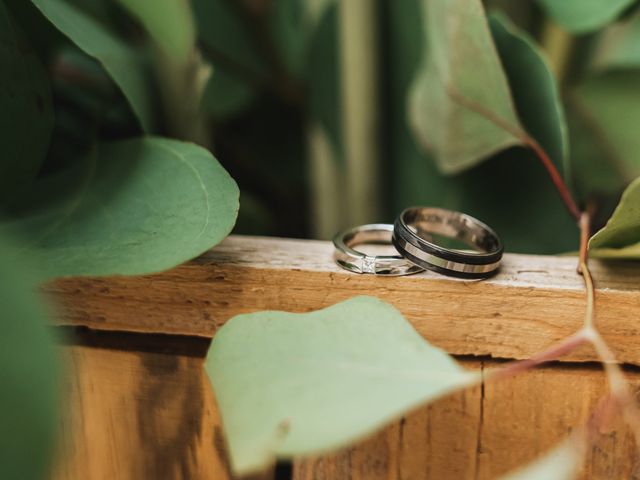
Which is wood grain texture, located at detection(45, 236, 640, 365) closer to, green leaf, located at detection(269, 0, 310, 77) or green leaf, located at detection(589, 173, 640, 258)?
green leaf, located at detection(589, 173, 640, 258)

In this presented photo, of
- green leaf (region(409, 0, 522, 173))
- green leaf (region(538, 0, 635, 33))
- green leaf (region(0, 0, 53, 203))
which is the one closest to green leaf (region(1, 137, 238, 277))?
green leaf (region(0, 0, 53, 203))

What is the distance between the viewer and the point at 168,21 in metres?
0.32

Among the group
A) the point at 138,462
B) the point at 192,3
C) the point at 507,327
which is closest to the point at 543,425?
the point at 507,327

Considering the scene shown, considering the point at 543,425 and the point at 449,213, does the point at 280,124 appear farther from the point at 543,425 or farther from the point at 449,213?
the point at 543,425

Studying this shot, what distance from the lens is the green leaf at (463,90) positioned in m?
0.31

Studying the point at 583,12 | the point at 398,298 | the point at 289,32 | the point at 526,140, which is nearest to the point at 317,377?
the point at 398,298

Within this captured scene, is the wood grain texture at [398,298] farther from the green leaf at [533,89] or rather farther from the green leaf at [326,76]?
the green leaf at [326,76]

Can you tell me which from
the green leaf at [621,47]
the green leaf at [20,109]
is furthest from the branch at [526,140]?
the green leaf at [20,109]

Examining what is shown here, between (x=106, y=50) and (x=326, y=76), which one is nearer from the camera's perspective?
(x=106, y=50)

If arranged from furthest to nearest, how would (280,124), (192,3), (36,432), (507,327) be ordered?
(280,124) < (192,3) < (507,327) < (36,432)

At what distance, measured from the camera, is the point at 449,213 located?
13.1 inches

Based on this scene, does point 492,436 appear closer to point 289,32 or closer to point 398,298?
point 398,298

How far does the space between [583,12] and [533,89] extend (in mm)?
85

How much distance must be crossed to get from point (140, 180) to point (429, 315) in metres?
0.14
